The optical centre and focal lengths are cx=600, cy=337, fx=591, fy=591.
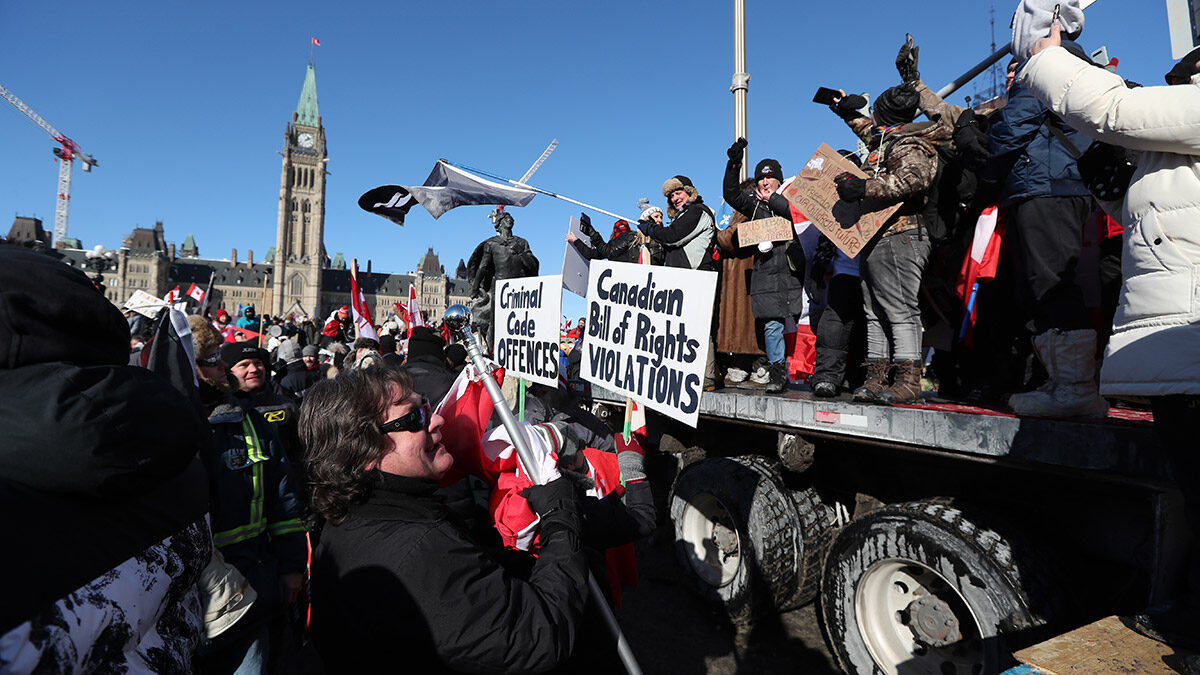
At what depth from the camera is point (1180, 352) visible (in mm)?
1738

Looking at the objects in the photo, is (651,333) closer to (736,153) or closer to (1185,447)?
(1185,447)

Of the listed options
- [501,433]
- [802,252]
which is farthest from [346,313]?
[501,433]

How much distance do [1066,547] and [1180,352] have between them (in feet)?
4.68

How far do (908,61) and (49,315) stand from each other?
195 inches

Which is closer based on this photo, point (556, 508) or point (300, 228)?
point (556, 508)

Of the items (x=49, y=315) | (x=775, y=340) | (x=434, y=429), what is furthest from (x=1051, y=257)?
(x=49, y=315)

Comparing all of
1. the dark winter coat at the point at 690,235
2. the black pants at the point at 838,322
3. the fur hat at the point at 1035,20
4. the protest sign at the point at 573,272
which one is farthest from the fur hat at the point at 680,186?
the fur hat at the point at 1035,20

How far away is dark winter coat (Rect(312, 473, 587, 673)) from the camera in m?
1.63

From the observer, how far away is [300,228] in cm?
11175

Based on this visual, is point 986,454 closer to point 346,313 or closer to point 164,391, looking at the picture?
point 164,391

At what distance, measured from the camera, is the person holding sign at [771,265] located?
211 inches

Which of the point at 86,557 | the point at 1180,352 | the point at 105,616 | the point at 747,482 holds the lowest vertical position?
the point at 747,482

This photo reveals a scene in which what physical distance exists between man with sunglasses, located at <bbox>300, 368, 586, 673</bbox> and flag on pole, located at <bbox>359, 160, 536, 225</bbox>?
379cm

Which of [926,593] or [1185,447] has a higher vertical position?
[1185,447]
